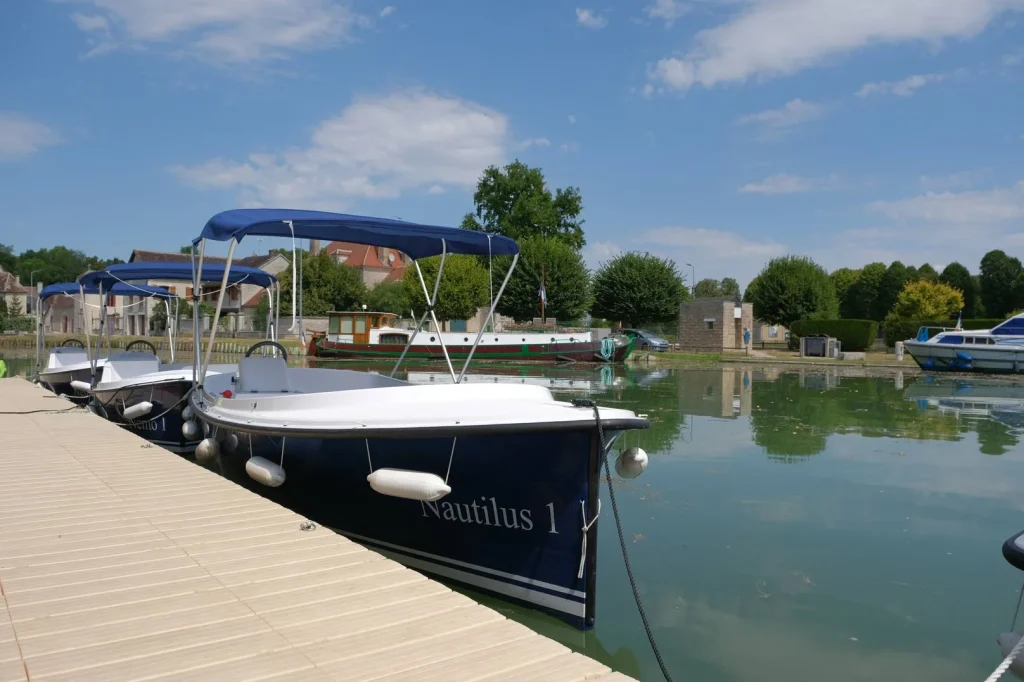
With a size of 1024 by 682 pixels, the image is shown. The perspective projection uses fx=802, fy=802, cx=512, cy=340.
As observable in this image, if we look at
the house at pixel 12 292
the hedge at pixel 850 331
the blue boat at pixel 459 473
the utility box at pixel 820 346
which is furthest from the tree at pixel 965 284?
the house at pixel 12 292

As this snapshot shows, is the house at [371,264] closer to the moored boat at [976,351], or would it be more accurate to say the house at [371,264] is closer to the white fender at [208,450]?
the moored boat at [976,351]

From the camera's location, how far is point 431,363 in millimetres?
35531

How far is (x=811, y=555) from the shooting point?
6520mm

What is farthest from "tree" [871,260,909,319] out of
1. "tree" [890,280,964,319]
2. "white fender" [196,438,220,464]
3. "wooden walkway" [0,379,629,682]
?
"wooden walkway" [0,379,629,682]

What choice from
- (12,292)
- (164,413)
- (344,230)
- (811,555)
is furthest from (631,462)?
(12,292)

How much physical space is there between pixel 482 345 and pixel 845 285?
50.9 m

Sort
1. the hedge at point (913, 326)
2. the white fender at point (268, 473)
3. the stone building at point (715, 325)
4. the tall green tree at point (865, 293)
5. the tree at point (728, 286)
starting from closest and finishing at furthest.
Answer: the white fender at point (268, 473) → the stone building at point (715, 325) → the hedge at point (913, 326) → the tall green tree at point (865, 293) → the tree at point (728, 286)

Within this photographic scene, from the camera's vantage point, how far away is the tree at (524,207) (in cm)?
6044

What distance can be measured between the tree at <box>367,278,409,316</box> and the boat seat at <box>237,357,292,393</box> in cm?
4741

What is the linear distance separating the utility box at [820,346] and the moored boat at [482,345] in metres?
10.1

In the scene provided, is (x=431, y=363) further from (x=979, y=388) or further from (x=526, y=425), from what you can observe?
(x=526, y=425)

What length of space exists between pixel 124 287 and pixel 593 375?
16.9 meters

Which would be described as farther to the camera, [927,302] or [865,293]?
[865,293]

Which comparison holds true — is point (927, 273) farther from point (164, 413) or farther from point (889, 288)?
point (164, 413)
